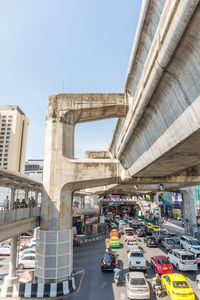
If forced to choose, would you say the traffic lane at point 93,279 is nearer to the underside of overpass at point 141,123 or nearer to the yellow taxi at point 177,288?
the underside of overpass at point 141,123

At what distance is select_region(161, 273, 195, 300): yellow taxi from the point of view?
12.3 m

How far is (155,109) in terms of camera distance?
828 centimetres

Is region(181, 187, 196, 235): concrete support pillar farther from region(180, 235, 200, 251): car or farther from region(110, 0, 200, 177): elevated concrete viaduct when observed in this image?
region(110, 0, 200, 177): elevated concrete viaduct

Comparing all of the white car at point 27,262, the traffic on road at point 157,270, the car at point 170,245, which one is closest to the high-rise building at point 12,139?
the white car at point 27,262

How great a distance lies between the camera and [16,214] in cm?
1385

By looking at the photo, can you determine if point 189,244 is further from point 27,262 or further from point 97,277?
point 27,262

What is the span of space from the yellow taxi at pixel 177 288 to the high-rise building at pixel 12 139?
113 meters

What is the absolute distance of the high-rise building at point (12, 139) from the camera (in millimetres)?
118256

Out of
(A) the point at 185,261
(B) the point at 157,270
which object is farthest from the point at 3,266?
(A) the point at 185,261

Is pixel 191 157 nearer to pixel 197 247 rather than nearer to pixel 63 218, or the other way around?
pixel 63 218

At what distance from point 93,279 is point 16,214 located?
8.88m

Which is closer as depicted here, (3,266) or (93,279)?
(93,279)

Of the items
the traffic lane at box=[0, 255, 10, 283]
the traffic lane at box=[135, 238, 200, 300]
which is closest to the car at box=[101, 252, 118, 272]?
the traffic lane at box=[135, 238, 200, 300]

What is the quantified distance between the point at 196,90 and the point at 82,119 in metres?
14.7
